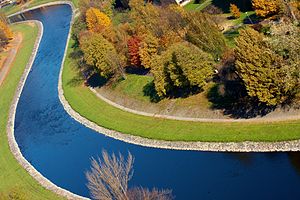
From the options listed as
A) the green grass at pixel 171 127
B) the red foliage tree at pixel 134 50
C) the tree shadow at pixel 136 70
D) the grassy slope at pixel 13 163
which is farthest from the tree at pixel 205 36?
the grassy slope at pixel 13 163

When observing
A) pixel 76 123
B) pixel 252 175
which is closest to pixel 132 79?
pixel 76 123

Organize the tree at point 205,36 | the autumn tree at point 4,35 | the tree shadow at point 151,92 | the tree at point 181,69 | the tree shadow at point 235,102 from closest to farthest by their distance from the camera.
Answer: the tree shadow at point 235,102
the tree at point 181,69
the tree at point 205,36
the tree shadow at point 151,92
the autumn tree at point 4,35

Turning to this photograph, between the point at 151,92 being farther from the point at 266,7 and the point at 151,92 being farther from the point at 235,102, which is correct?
the point at 266,7

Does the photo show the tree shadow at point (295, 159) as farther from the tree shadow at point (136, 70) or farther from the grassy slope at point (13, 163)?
the tree shadow at point (136, 70)

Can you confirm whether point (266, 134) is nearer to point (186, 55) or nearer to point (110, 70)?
point (186, 55)

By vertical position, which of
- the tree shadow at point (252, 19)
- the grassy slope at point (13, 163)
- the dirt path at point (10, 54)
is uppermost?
the tree shadow at point (252, 19)

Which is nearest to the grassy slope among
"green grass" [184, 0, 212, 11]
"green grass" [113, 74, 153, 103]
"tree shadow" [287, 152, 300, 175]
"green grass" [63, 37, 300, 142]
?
"green grass" [63, 37, 300, 142]
